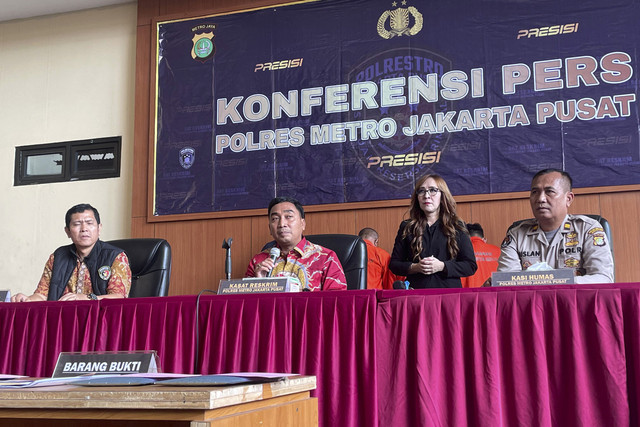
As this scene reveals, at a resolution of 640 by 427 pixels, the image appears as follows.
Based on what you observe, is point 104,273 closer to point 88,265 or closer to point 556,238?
point 88,265

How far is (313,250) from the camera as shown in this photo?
9.08ft

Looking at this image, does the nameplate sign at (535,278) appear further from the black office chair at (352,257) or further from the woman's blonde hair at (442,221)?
the black office chair at (352,257)

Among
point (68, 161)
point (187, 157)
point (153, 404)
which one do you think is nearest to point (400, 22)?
point (187, 157)

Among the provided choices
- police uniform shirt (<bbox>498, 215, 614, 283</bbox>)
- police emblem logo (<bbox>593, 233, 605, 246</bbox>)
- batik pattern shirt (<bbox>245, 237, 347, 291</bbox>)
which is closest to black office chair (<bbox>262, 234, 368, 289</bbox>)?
batik pattern shirt (<bbox>245, 237, 347, 291</bbox>)

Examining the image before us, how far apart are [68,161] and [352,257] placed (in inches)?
128

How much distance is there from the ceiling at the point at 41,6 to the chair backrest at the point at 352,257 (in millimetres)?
3410

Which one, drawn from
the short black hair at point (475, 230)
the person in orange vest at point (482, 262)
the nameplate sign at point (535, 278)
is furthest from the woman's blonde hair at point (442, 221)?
the short black hair at point (475, 230)

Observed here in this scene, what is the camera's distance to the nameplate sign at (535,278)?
71.7 inches

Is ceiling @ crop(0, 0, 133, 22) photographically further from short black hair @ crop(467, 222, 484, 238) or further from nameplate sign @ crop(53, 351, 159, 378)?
nameplate sign @ crop(53, 351, 159, 378)

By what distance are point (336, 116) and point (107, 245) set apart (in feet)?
6.76

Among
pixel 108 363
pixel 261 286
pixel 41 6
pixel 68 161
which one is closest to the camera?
pixel 108 363

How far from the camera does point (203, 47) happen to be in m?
4.87

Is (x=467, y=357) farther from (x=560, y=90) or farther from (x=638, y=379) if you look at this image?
(x=560, y=90)

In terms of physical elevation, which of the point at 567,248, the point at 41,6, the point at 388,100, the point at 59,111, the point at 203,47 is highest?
the point at 41,6
